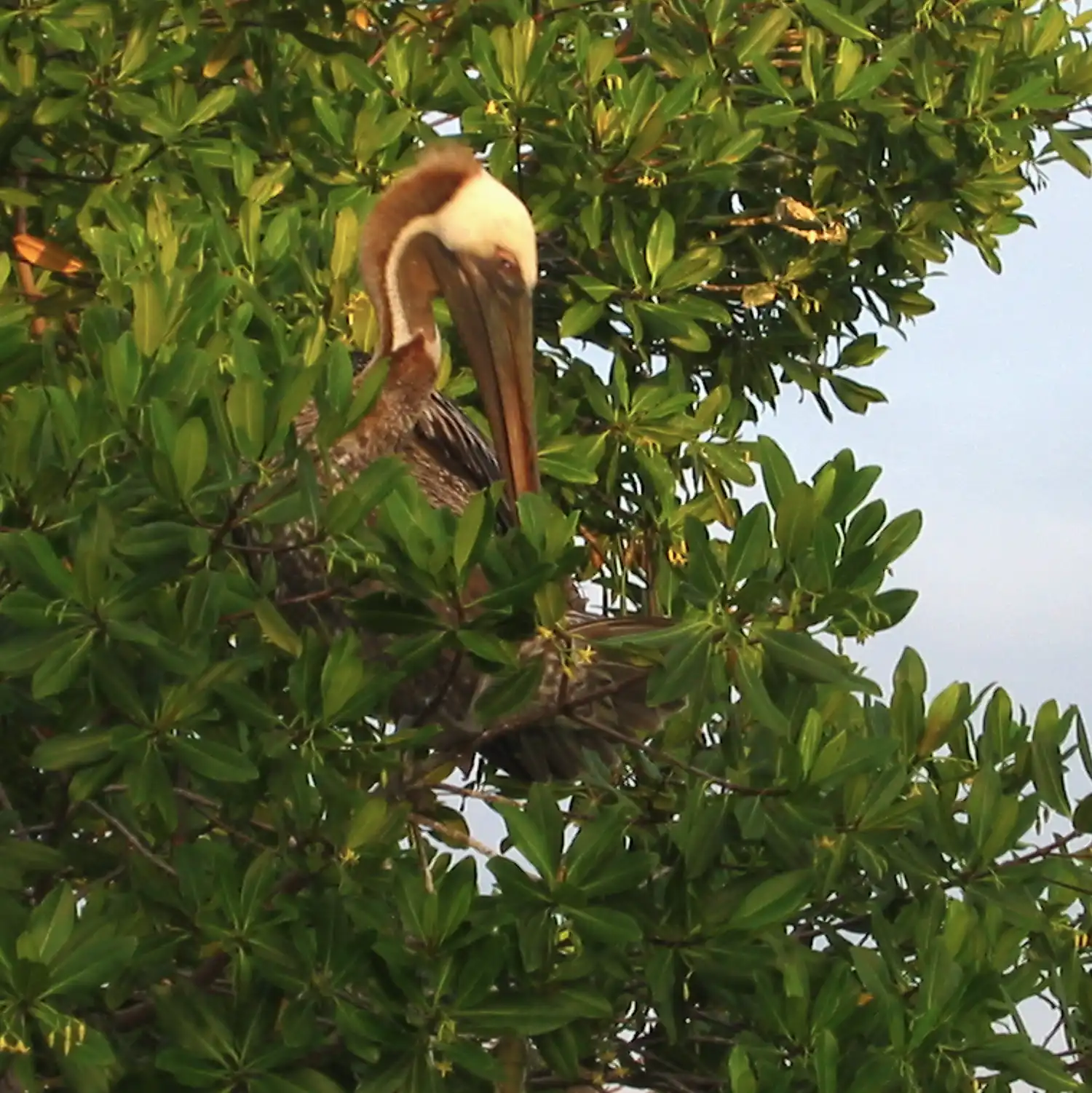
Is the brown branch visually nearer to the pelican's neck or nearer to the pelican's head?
the pelican's head

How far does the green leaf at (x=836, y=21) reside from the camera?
6.49 metres

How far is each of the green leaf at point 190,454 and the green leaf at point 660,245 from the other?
2.70 meters

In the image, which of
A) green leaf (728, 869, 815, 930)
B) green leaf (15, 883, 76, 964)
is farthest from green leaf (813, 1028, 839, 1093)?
green leaf (15, 883, 76, 964)

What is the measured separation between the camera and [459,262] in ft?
18.1

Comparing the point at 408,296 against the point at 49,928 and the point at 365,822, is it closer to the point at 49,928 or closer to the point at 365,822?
the point at 365,822

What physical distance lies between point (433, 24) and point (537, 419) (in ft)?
5.44

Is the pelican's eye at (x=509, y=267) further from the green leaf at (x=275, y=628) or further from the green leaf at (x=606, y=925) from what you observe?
the green leaf at (x=606, y=925)

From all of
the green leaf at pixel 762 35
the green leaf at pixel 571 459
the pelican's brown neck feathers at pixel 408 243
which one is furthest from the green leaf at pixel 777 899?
the green leaf at pixel 762 35

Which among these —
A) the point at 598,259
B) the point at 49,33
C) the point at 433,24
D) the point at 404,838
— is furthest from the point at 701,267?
the point at 404,838

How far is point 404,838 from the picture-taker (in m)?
4.09

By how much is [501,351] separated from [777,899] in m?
2.14

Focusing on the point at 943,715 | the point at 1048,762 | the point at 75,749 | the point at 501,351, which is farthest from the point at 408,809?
the point at 501,351

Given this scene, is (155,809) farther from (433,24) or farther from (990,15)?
(990,15)

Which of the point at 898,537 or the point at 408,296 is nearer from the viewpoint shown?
the point at 898,537
